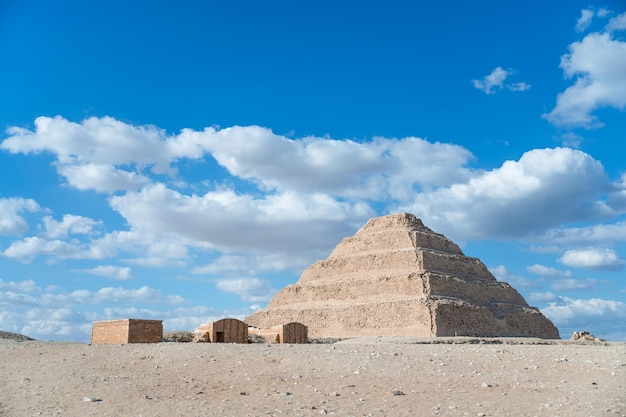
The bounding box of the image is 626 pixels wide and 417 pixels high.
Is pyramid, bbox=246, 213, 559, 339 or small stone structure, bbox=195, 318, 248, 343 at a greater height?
pyramid, bbox=246, 213, 559, 339

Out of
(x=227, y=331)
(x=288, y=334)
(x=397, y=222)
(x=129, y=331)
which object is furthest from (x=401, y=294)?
(x=129, y=331)

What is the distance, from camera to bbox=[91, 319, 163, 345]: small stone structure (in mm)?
24000

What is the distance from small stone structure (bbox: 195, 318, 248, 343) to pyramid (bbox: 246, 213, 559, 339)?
62.0 ft

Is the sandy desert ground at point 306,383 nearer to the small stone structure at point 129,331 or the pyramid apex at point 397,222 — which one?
the small stone structure at point 129,331

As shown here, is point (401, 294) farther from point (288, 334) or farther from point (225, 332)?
point (225, 332)

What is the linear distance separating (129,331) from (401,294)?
30.3 metres

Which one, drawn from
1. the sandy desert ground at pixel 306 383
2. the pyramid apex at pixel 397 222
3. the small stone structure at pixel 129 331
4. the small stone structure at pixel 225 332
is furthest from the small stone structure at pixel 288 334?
the pyramid apex at pixel 397 222

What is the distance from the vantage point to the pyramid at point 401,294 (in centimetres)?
4750

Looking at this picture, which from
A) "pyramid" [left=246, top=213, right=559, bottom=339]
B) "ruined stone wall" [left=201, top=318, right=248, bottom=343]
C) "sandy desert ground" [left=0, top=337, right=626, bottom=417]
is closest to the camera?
"sandy desert ground" [left=0, top=337, right=626, bottom=417]

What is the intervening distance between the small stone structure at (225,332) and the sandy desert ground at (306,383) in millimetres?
11168

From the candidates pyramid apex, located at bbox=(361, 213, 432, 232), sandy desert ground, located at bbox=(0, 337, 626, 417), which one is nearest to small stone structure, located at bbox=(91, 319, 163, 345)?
sandy desert ground, located at bbox=(0, 337, 626, 417)

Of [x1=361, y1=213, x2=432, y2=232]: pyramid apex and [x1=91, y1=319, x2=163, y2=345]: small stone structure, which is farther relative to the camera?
[x1=361, y1=213, x2=432, y2=232]: pyramid apex

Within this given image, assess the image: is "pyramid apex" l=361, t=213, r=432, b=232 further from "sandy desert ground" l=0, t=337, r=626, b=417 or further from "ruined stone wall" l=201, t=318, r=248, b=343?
"sandy desert ground" l=0, t=337, r=626, b=417

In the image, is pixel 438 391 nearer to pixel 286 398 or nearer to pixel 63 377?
pixel 286 398
